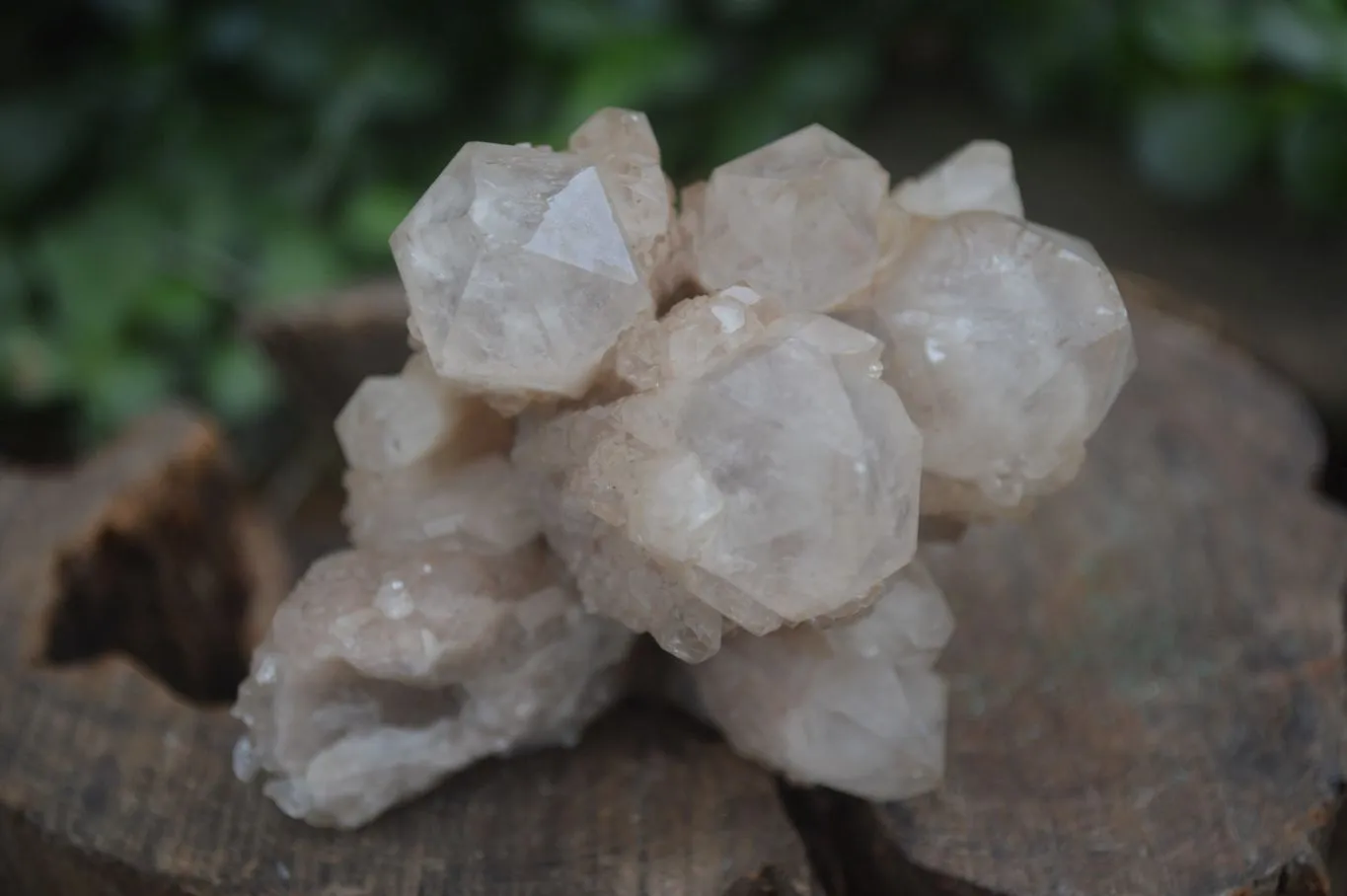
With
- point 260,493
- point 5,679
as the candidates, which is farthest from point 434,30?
point 5,679

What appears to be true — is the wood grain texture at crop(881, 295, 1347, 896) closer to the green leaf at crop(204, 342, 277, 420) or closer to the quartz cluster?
the quartz cluster

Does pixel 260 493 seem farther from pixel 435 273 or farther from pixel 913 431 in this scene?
pixel 913 431

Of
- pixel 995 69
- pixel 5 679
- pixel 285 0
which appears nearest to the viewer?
pixel 5 679

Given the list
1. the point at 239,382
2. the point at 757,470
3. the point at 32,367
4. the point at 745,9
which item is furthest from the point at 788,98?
the point at 757,470

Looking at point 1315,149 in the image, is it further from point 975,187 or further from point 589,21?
point 975,187

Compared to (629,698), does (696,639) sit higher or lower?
higher
